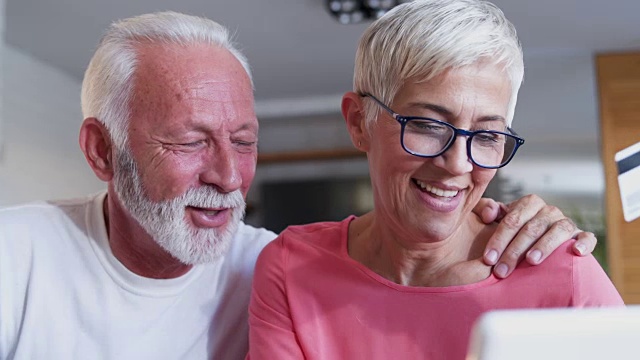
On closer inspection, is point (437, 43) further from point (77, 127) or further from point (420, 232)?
point (77, 127)

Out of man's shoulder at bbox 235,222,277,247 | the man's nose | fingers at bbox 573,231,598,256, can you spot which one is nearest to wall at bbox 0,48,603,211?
man's shoulder at bbox 235,222,277,247

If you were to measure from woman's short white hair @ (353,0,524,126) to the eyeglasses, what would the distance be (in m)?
0.05

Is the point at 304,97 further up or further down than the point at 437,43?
further down

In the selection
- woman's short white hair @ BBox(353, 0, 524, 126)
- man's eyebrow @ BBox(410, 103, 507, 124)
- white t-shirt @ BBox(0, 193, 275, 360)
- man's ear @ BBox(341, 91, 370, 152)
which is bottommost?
white t-shirt @ BBox(0, 193, 275, 360)

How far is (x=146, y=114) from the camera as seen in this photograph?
53.4 inches

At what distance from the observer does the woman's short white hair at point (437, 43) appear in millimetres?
937

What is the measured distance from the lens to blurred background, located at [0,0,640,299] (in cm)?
443

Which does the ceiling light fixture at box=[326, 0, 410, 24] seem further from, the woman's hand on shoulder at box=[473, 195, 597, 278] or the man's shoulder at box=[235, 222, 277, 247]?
the woman's hand on shoulder at box=[473, 195, 597, 278]

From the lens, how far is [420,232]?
1.03m

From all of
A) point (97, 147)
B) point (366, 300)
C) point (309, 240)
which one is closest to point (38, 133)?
point (97, 147)

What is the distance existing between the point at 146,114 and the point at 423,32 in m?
0.65

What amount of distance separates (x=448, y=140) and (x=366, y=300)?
0.32 m

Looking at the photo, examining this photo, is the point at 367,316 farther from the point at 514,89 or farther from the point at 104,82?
the point at 104,82

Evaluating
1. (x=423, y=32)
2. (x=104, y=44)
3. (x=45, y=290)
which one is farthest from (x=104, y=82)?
(x=423, y=32)
